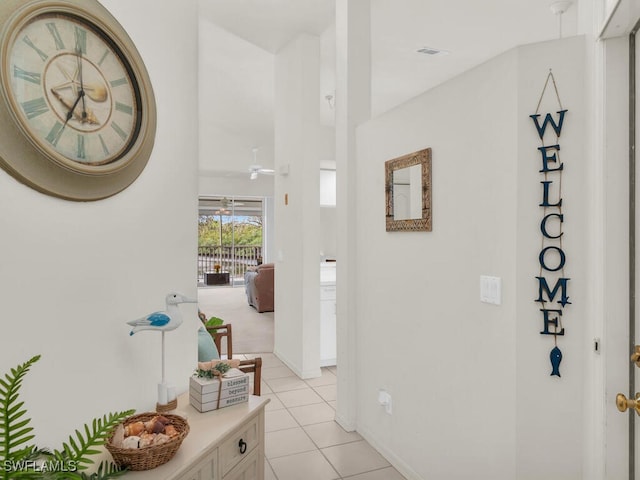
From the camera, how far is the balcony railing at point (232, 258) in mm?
11094

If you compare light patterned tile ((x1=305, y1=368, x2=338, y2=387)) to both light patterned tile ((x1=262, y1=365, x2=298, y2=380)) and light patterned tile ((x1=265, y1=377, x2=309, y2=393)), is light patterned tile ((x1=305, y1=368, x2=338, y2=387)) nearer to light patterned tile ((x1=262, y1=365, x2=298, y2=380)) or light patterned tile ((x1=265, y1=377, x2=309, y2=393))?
light patterned tile ((x1=265, y1=377, x2=309, y2=393))

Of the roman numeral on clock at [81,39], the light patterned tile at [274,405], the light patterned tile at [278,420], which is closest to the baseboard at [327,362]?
the light patterned tile at [274,405]

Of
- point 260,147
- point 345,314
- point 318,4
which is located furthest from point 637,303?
point 260,147

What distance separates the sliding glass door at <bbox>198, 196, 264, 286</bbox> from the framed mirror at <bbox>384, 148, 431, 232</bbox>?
8610 mm

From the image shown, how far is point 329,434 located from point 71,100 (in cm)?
251

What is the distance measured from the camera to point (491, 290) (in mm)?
1855

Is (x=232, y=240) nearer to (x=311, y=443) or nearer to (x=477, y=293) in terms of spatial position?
(x=311, y=443)

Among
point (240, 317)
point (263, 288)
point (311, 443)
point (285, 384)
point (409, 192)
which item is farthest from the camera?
point (263, 288)

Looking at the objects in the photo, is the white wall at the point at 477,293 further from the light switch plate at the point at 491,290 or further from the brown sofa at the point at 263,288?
the brown sofa at the point at 263,288

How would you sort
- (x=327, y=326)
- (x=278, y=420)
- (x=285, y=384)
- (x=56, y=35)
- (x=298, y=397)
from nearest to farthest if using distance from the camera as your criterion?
(x=56, y=35), (x=278, y=420), (x=298, y=397), (x=285, y=384), (x=327, y=326)

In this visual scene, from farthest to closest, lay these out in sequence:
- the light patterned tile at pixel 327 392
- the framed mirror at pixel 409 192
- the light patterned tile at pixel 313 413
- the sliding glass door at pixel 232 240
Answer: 1. the sliding glass door at pixel 232 240
2. the light patterned tile at pixel 327 392
3. the light patterned tile at pixel 313 413
4. the framed mirror at pixel 409 192

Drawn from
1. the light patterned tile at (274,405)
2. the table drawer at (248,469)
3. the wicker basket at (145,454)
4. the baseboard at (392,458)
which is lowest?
the light patterned tile at (274,405)

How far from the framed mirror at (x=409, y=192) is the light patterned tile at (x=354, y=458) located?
53.9 inches

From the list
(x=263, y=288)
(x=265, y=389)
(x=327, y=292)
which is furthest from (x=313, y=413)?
(x=263, y=288)
